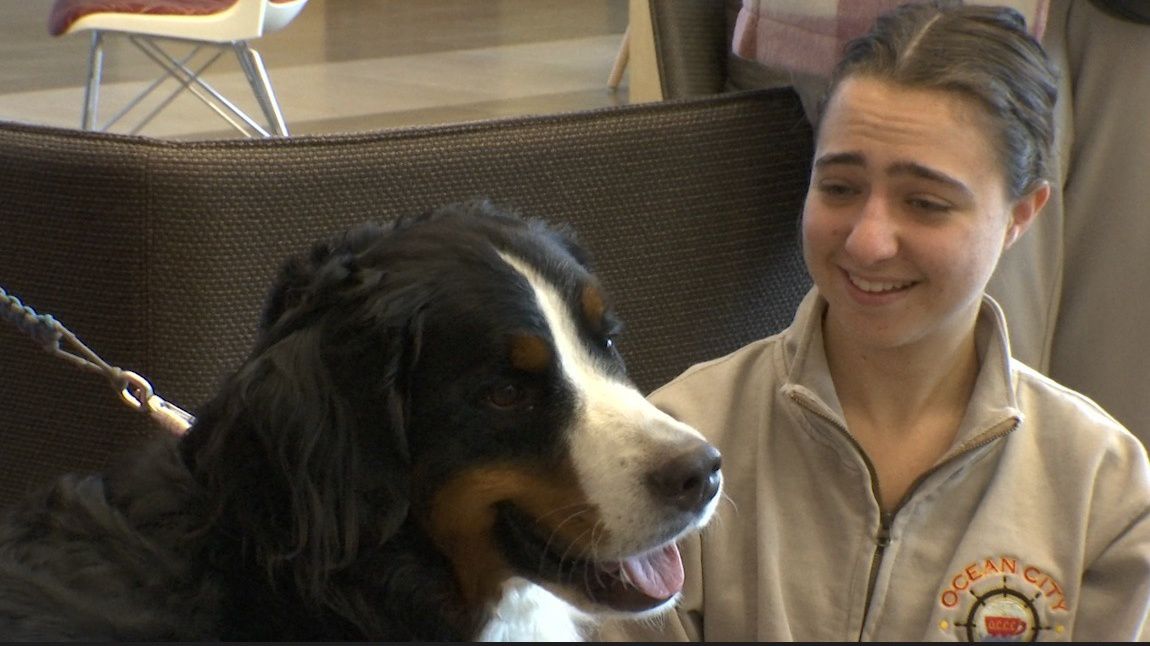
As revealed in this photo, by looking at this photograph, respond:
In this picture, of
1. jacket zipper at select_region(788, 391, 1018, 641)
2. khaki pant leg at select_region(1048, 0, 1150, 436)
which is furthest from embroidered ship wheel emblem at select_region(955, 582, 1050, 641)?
khaki pant leg at select_region(1048, 0, 1150, 436)

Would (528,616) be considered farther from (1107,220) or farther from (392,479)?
(1107,220)

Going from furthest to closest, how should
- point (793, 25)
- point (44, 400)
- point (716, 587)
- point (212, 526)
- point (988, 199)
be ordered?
point (793, 25)
point (44, 400)
point (716, 587)
point (988, 199)
point (212, 526)

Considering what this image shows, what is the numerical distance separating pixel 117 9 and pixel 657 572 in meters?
3.64

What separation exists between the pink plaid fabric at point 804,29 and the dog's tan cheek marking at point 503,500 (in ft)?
3.84

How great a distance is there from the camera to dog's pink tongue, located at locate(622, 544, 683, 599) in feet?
5.31

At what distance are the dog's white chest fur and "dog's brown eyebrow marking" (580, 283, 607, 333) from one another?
12.3 inches

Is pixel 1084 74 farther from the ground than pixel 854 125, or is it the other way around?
pixel 854 125

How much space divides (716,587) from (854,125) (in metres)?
0.64

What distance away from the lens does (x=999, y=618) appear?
1742mm

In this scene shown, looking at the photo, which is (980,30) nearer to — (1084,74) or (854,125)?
(854,125)

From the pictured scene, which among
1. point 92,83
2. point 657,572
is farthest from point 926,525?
point 92,83

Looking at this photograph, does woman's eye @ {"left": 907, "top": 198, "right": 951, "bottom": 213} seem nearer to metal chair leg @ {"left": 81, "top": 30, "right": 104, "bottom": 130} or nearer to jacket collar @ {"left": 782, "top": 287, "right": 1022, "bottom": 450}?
jacket collar @ {"left": 782, "top": 287, "right": 1022, "bottom": 450}

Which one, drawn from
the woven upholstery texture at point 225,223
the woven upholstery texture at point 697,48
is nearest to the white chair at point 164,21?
the woven upholstery texture at point 697,48

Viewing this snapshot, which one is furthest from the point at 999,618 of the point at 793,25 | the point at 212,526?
the point at 793,25
